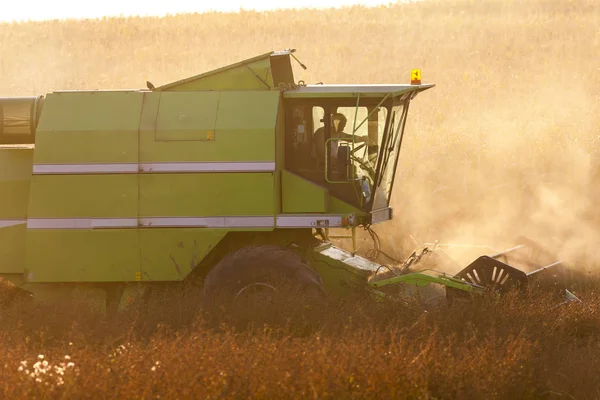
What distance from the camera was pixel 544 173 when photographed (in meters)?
18.8

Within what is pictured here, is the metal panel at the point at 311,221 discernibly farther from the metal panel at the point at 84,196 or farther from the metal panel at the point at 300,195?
the metal panel at the point at 84,196

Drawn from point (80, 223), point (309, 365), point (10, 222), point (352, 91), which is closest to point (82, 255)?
point (80, 223)

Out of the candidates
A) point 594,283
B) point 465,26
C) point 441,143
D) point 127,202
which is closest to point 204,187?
point 127,202

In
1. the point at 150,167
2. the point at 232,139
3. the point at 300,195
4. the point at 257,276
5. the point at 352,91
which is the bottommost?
the point at 257,276

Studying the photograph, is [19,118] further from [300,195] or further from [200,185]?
[300,195]

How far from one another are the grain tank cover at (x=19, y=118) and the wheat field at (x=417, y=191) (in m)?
2.71

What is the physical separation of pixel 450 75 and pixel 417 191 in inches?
442

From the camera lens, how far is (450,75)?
94.2 ft

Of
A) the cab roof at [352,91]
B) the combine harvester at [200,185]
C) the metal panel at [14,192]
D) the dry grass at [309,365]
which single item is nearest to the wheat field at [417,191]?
the dry grass at [309,365]

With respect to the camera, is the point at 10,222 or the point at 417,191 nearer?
the point at 10,222

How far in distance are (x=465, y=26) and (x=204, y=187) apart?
2640 centimetres

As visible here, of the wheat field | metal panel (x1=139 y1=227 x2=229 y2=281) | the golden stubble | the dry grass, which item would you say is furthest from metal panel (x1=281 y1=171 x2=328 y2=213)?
the golden stubble

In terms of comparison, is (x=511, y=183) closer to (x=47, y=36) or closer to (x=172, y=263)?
(x=172, y=263)

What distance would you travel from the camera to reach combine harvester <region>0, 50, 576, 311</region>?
412 inches
